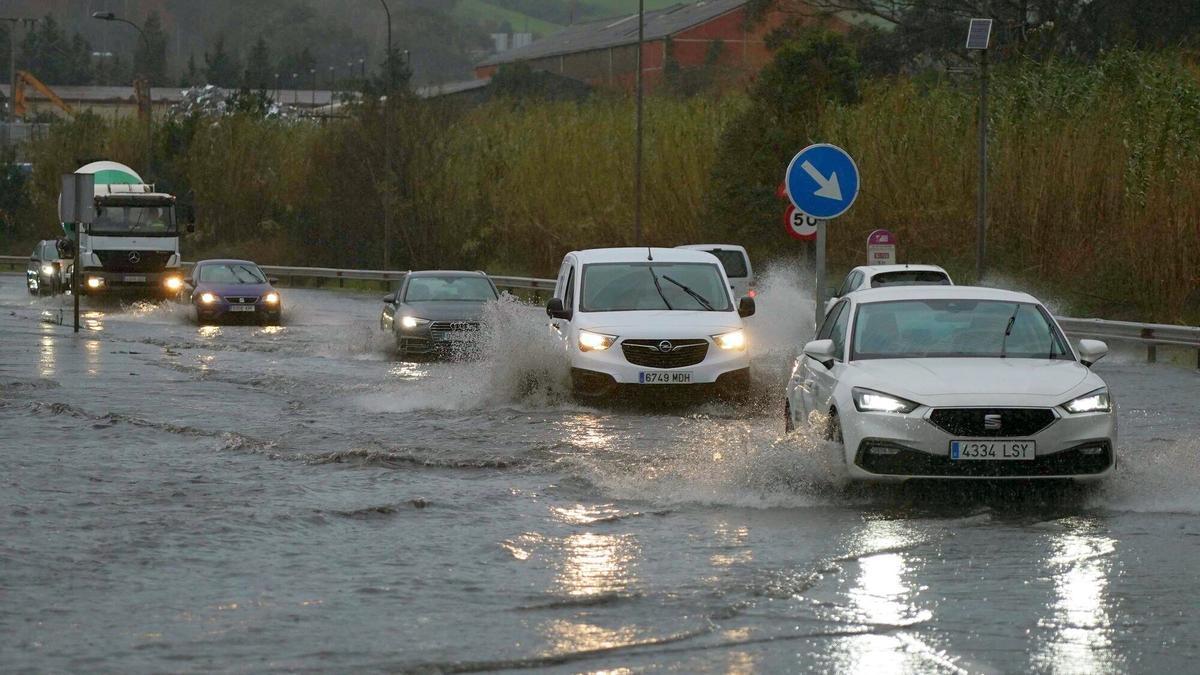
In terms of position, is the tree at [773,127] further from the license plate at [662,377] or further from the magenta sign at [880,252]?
the license plate at [662,377]

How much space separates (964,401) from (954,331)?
4.70 ft

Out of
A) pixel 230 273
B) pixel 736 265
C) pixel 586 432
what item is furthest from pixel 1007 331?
pixel 230 273

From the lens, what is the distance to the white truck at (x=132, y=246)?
4575cm

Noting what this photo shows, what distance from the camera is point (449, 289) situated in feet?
94.3

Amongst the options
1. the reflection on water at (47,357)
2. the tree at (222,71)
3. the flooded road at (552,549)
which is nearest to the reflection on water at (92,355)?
the reflection on water at (47,357)

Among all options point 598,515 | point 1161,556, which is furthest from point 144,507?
point 1161,556

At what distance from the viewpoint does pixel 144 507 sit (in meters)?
11.6

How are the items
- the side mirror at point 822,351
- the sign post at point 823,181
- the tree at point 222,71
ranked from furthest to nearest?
the tree at point 222,71
the sign post at point 823,181
the side mirror at point 822,351

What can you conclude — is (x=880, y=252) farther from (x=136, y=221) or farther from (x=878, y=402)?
(x=136, y=221)

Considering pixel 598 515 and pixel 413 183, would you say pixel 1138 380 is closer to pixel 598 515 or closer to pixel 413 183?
pixel 598 515

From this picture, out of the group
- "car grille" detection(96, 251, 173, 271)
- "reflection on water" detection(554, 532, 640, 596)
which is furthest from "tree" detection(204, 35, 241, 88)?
"reflection on water" detection(554, 532, 640, 596)

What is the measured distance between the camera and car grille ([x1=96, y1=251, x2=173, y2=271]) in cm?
4575

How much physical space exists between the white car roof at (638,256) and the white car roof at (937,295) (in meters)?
6.88

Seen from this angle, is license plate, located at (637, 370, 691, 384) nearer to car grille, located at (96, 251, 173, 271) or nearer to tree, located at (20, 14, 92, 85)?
car grille, located at (96, 251, 173, 271)
